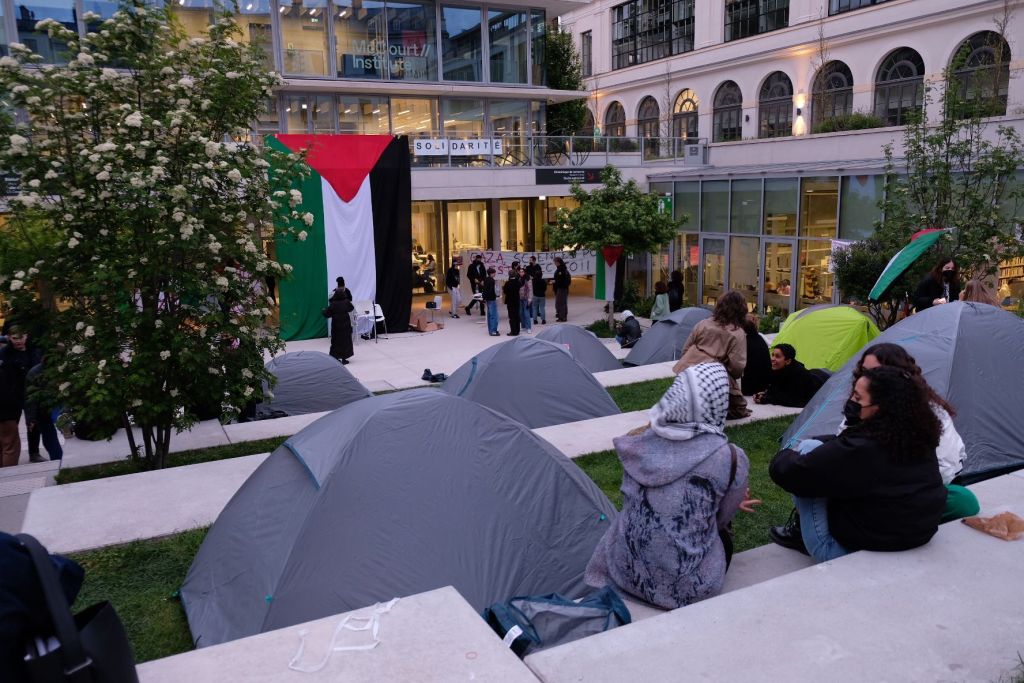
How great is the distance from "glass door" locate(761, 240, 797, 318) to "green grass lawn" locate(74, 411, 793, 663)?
45.5 ft

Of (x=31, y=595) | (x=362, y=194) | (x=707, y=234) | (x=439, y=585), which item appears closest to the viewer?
(x=31, y=595)

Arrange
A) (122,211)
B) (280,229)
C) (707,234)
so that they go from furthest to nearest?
(707,234)
(280,229)
(122,211)

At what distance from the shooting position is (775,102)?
3216cm

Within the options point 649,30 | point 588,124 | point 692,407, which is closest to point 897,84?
point 649,30

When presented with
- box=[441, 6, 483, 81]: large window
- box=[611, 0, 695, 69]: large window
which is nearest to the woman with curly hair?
box=[441, 6, 483, 81]: large window

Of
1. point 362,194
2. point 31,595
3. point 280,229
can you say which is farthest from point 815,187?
point 31,595

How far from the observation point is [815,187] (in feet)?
62.7

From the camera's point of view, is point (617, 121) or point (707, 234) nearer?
point (707, 234)

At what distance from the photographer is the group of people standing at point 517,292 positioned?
18.5 m

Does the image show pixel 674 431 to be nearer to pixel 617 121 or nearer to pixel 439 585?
pixel 439 585

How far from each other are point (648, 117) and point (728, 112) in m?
5.42

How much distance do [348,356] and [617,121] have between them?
29874 millimetres

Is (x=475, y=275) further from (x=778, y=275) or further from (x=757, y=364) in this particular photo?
(x=757, y=364)

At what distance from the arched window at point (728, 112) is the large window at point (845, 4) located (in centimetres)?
518
